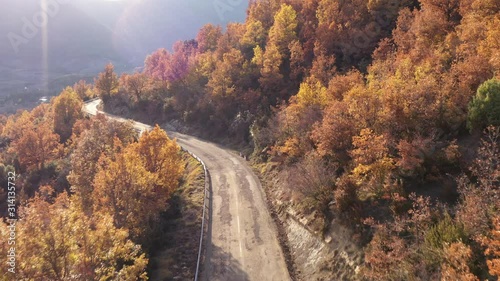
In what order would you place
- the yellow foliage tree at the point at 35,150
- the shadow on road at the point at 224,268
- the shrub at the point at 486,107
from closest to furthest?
the shrub at the point at 486,107, the shadow on road at the point at 224,268, the yellow foliage tree at the point at 35,150

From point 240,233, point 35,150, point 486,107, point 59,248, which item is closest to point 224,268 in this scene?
point 240,233

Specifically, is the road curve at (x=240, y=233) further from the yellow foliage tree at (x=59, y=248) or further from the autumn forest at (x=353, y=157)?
the yellow foliage tree at (x=59, y=248)

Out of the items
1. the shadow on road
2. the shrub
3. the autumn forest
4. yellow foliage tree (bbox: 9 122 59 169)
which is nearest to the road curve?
the shadow on road

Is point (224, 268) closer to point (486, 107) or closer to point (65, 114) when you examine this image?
point (486, 107)

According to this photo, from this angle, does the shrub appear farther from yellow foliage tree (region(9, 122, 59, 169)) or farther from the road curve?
yellow foliage tree (region(9, 122, 59, 169))

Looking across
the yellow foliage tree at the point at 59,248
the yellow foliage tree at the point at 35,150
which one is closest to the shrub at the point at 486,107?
the yellow foliage tree at the point at 59,248

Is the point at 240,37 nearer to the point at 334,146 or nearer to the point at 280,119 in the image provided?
the point at 280,119
